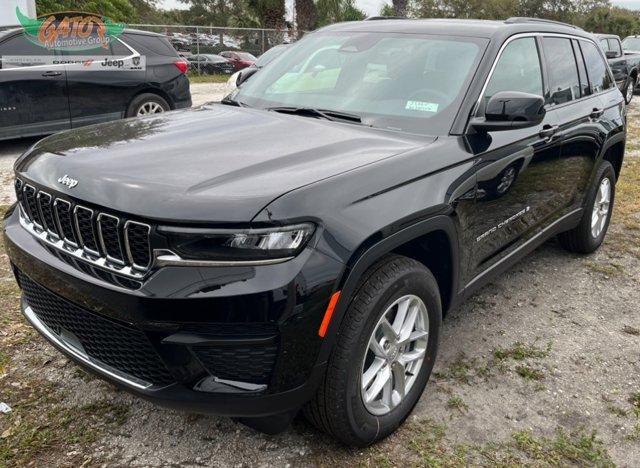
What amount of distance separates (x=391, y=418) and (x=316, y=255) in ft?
3.24

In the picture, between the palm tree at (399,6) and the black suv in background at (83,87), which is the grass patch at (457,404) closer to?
the black suv in background at (83,87)

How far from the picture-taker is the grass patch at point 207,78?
820 inches

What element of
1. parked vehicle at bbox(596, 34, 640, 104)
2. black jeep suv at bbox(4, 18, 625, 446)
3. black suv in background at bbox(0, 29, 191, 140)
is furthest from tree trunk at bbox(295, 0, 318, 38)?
black jeep suv at bbox(4, 18, 625, 446)

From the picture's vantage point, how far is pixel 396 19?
12.8ft

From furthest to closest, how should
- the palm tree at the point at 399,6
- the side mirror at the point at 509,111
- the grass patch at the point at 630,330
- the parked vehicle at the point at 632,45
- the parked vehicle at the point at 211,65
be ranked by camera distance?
the parked vehicle at the point at 211,65
the palm tree at the point at 399,6
the parked vehicle at the point at 632,45
the grass patch at the point at 630,330
the side mirror at the point at 509,111

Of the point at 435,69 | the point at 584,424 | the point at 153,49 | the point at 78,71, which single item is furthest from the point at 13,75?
the point at 584,424

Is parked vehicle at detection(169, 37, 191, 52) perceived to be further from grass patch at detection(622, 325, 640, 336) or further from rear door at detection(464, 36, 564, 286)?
grass patch at detection(622, 325, 640, 336)

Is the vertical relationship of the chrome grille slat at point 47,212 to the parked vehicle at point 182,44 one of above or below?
below

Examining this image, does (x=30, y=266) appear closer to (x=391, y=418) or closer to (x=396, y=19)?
(x=391, y=418)

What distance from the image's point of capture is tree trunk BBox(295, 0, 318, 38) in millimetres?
24297

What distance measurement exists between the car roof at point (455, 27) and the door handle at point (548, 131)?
0.60m

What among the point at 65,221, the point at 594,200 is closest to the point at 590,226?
the point at 594,200

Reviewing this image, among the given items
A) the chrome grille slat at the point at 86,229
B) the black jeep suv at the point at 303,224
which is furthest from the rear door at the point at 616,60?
the chrome grille slat at the point at 86,229

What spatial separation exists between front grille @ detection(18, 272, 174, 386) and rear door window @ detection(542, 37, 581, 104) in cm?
300
